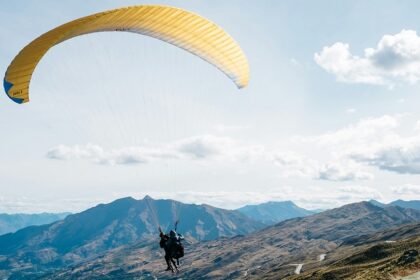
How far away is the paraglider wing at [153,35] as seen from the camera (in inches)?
762

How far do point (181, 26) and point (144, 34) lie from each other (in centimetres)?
219

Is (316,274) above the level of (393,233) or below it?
above

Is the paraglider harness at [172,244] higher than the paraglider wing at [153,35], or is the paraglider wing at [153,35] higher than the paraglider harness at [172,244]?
the paraglider wing at [153,35]

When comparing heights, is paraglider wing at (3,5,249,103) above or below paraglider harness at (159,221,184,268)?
above

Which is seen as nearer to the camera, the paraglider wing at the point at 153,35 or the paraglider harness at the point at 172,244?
the paraglider wing at the point at 153,35

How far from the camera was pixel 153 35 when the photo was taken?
76.8 ft

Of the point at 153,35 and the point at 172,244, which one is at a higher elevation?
the point at 153,35

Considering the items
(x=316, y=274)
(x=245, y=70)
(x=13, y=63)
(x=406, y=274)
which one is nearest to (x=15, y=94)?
(x=13, y=63)

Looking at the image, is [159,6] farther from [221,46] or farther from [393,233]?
[393,233]

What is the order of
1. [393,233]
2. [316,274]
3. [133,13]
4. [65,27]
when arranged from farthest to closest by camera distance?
[393,233] < [316,274] < [133,13] < [65,27]

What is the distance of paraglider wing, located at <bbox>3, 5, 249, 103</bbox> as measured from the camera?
19.4m

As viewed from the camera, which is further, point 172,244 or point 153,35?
point 172,244

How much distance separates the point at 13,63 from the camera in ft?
68.5

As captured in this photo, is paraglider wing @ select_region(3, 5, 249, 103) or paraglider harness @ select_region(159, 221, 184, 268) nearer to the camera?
paraglider wing @ select_region(3, 5, 249, 103)
